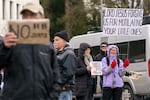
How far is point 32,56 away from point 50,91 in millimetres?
441

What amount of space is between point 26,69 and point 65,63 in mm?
3325

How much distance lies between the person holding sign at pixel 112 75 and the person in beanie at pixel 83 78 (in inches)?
12.8

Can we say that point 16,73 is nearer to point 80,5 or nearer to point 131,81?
point 131,81

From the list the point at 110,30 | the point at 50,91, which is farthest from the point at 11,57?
the point at 110,30

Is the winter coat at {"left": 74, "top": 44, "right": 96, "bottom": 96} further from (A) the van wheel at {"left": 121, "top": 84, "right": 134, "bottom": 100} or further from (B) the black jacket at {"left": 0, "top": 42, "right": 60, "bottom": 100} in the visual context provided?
(B) the black jacket at {"left": 0, "top": 42, "right": 60, "bottom": 100}

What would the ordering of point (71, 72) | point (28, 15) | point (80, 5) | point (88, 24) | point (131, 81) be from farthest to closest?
point (88, 24) → point (80, 5) → point (131, 81) → point (71, 72) → point (28, 15)

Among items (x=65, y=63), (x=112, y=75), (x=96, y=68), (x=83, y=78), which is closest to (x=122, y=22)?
(x=96, y=68)

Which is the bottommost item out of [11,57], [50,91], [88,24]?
[88,24]

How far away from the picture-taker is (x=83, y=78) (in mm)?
12234

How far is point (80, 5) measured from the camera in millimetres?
54562

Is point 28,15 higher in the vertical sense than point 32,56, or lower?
higher

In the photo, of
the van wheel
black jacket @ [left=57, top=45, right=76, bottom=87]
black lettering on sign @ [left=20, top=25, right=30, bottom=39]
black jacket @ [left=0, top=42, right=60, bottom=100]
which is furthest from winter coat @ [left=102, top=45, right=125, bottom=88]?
black lettering on sign @ [left=20, top=25, right=30, bottom=39]

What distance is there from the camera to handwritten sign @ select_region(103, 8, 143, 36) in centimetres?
1576

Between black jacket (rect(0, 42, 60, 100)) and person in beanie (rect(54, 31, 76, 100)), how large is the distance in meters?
3.08
